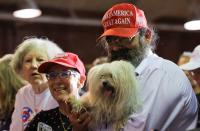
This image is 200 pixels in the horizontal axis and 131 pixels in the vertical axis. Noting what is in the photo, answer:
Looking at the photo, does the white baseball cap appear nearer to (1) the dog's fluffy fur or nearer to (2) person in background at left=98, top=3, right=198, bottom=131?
(2) person in background at left=98, top=3, right=198, bottom=131

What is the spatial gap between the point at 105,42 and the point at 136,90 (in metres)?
0.43

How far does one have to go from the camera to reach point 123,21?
7.98 ft

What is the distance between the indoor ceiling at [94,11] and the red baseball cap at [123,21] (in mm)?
5346

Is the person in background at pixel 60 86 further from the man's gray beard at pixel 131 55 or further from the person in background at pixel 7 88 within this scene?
the person in background at pixel 7 88

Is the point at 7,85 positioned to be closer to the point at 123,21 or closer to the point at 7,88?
the point at 7,88

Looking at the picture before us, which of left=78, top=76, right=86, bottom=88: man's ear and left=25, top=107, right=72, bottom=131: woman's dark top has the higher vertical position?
left=78, top=76, right=86, bottom=88: man's ear

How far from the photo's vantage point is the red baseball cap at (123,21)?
2.35m

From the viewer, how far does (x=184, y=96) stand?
7.23 feet

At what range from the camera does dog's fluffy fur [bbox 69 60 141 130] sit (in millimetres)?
2127

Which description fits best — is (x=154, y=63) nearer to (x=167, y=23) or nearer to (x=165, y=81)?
(x=165, y=81)

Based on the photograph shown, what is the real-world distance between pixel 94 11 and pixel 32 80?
18.8ft

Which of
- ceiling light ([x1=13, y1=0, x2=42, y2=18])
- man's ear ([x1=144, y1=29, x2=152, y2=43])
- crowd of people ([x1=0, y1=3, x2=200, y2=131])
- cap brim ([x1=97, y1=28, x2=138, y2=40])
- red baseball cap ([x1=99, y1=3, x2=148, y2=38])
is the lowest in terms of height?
crowd of people ([x1=0, y1=3, x2=200, y2=131])

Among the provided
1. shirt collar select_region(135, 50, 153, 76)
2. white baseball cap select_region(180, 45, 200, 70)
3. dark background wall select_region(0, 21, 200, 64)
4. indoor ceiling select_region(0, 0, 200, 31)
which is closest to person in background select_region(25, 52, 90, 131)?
shirt collar select_region(135, 50, 153, 76)

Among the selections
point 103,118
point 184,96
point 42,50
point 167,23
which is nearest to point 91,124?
point 103,118
